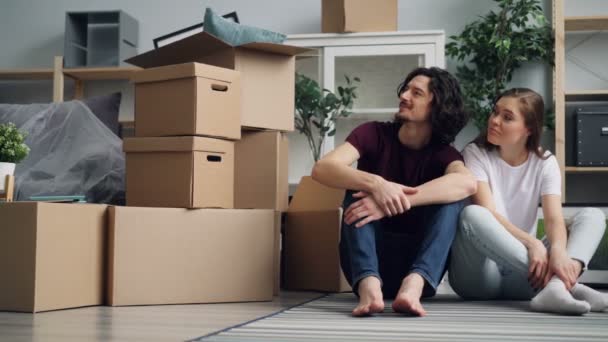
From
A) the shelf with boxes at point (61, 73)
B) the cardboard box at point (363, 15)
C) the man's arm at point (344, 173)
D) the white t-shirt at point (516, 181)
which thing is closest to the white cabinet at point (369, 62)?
the cardboard box at point (363, 15)

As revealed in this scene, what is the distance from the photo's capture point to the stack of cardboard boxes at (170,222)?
1.98 metres

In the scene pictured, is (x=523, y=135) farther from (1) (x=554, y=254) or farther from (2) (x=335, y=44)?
(2) (x=335, y=44)

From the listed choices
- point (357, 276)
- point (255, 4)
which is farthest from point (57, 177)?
point (255, 4)

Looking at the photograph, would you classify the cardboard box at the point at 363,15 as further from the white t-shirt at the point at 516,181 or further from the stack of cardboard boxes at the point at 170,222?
the white t-shirt at the point at 516,181

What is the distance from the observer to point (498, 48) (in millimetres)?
3664

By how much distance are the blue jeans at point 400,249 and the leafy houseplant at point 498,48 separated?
1.59 metres

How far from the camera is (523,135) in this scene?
2.29m

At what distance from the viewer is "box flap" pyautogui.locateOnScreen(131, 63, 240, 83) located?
2230 millimetres

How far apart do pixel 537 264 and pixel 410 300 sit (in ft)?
1.35

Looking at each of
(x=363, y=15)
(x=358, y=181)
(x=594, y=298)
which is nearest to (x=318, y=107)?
(x=363, y=15)

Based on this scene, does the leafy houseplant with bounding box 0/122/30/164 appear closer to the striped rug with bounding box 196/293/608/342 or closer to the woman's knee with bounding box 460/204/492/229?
the striped rug with bounding box 196/293/608/342

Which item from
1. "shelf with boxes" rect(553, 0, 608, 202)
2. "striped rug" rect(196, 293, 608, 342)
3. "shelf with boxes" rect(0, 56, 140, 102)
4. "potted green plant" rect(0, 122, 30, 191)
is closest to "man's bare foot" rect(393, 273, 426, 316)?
"striped rug" rect(196, 293, 608, 342)

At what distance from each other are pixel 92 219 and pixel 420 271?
0.86 metres

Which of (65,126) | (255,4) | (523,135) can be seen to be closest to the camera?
(523,135)
